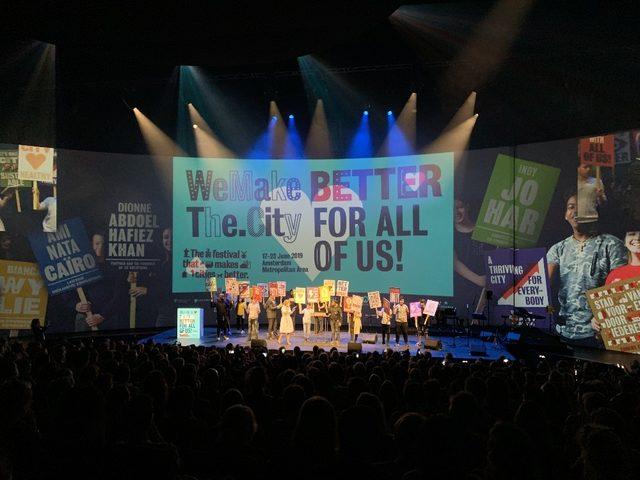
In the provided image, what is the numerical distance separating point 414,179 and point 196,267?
407 inches

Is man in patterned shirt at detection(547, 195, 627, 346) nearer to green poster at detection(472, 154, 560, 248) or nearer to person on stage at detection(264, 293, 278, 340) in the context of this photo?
green poster at detection(472, 154, 560, 248)

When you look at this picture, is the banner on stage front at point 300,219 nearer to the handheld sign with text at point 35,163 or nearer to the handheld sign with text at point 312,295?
the handheld sign with text at point 312,295

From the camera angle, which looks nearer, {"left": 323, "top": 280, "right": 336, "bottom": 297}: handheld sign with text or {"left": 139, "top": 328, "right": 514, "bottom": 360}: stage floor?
{"left": 139, "top": 328, "right": 514, "bottom": 360}: stage floor

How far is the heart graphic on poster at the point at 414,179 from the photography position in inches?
972

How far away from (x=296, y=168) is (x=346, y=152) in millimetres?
2405

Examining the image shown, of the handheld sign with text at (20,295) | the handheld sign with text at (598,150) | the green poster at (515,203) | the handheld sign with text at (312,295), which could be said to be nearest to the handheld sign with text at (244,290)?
the handheld sign with text at (312,295)

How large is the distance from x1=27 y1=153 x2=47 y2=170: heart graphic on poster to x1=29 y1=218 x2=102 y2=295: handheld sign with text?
2.53 metres

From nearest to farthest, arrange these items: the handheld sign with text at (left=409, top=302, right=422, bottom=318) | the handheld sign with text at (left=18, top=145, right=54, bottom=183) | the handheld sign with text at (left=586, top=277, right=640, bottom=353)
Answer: the handheld sign with text at (left=586, top=277, right=640, bottom=353), the handheld sign with text at (left=409, top=302, right=422, bottom=318), the handheld sign with text at (left=18, top=145, right=54, bottom=183)

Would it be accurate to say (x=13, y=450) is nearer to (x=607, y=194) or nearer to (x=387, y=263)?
(x=607, y=194)

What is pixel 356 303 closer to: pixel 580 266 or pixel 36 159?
pixel 580 266

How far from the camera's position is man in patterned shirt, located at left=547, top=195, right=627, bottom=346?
742 inches

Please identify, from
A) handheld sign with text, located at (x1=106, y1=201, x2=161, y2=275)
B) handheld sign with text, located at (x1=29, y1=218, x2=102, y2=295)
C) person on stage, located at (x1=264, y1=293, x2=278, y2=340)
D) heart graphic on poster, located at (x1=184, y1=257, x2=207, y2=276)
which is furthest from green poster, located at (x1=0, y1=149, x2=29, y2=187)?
person on stage, located at (x1=264, y1=293, x2=278, y2=340)

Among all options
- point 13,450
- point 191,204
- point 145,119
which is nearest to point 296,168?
point 191,204

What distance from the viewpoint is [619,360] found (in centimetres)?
1678
